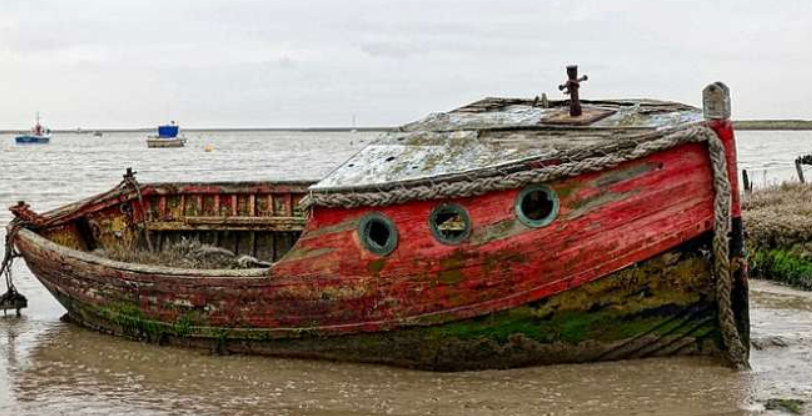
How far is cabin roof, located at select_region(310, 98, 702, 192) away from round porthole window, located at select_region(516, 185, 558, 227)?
22cm

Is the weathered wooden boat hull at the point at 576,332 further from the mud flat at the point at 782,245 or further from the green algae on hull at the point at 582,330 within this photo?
the mud flat at the point at 782,245

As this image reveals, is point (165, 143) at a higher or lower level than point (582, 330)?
higher

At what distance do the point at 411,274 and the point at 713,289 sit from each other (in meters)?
2.15

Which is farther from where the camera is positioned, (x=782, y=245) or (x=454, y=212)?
(x=782, y=245)

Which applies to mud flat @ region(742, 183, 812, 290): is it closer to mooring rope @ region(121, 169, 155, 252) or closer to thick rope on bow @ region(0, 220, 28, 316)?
mooring rope @ region(121, 169, 155, 252)

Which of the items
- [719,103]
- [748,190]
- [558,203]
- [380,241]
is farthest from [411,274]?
[748,190]

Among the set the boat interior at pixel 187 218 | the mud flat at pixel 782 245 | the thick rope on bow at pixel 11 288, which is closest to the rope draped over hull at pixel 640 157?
the boat interior at pixel 187 218

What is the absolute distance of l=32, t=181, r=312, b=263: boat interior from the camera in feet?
35.6

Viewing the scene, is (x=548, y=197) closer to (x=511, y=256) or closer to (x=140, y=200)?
(x=511, y=256)

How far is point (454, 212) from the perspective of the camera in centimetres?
707

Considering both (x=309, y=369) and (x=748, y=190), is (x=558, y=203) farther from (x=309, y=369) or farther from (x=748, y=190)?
(x=748, y=190)

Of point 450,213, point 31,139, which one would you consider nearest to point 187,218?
point 450,213

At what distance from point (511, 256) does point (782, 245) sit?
5958mm

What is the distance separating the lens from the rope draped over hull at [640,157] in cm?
671
